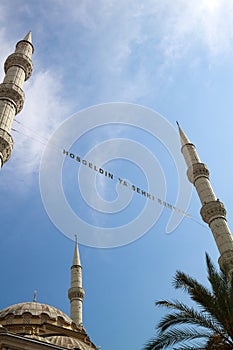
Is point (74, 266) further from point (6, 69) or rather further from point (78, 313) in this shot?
point (6, 69)

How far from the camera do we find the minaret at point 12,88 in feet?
64.7

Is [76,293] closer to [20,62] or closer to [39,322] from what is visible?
[39,322]

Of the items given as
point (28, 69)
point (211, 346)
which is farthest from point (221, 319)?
point (28, 69)

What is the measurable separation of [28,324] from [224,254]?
1125cm

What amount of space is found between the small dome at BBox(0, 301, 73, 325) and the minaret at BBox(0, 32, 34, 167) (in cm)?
913

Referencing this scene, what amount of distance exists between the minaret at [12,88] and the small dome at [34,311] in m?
9.13

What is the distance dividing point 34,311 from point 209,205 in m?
12.1

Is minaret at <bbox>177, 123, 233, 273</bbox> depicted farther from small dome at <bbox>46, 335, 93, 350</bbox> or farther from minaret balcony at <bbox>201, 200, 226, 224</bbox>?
small dome at <bbox>46, 335, 93, 350</bbox>

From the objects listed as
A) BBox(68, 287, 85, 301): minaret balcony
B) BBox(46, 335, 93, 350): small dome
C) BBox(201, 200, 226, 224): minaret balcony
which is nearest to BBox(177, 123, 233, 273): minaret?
BBox(201, 200, 226, 224): minaret balcony

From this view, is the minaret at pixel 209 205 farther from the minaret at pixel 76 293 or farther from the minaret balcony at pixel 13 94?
the minaret balcony at pixel 13 94

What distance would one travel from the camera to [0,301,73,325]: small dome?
75.3ft

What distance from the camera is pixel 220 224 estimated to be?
77.5ft

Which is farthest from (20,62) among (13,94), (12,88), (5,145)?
(5,145)

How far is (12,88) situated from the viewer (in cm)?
2228
